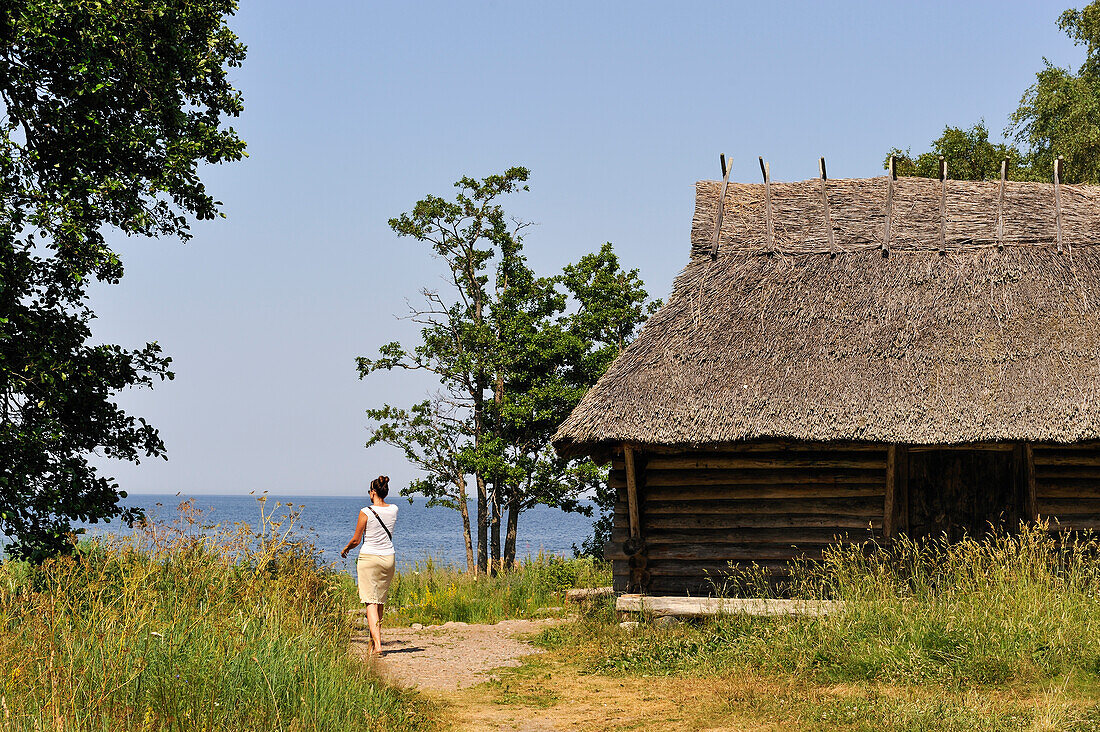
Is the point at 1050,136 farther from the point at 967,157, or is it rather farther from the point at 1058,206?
the point at 1058,206

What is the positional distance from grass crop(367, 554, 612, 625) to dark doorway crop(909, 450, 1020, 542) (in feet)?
15.3

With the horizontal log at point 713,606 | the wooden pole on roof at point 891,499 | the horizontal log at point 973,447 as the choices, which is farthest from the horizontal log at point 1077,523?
the horizontal log at point 713,606

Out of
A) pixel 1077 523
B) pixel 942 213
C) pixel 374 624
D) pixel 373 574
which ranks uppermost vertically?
pixel 942 213

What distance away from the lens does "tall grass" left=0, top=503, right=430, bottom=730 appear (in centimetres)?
479

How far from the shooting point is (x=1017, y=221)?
40.4 feet

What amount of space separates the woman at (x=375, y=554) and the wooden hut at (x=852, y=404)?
7.01 ft

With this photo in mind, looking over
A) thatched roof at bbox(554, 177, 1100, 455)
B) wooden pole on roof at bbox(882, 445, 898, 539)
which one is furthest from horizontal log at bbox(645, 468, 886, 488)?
thatched roof at bbox(554, 177, 1100, 455)

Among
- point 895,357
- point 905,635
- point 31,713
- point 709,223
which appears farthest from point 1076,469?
point 31,713

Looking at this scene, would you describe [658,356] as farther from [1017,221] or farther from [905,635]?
[1017,221]

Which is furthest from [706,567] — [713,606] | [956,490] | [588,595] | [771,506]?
[956,490]

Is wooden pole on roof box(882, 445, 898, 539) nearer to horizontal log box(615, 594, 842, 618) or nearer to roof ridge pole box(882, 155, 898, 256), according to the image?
horizontal log box(615, 594, 842, 618)

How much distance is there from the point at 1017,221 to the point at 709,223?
392cm

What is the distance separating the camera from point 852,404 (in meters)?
9.77

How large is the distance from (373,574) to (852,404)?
5.06 meters
